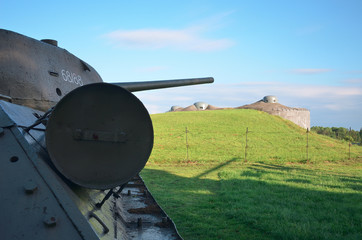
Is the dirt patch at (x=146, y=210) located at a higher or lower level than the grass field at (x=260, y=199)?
higher

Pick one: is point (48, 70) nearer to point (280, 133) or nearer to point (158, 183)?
point (158, 183)

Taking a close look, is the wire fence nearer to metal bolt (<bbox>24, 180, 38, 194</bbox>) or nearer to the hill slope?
the hill slope

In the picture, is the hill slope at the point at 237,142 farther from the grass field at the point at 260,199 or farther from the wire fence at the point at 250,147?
the grass field at the point at 260,199

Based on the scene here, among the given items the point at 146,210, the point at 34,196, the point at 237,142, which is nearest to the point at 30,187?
the point at 34,196

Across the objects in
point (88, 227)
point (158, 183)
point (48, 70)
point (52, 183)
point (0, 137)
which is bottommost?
point (158, 183)

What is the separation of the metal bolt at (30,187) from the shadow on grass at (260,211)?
178 inches

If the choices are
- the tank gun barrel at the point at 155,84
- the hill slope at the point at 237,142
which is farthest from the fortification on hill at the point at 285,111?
the tank gun barrel at the point at 155,84

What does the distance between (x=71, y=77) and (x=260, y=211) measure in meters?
4.99

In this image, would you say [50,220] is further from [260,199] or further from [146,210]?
[260,199]

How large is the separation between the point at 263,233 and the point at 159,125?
30.6 metres

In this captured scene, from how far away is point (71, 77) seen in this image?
525 centimetres

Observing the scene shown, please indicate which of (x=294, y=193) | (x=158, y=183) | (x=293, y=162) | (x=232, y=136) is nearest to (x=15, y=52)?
(x=294, y=193)

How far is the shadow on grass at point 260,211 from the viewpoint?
6434 mm

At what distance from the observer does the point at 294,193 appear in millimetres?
9836
